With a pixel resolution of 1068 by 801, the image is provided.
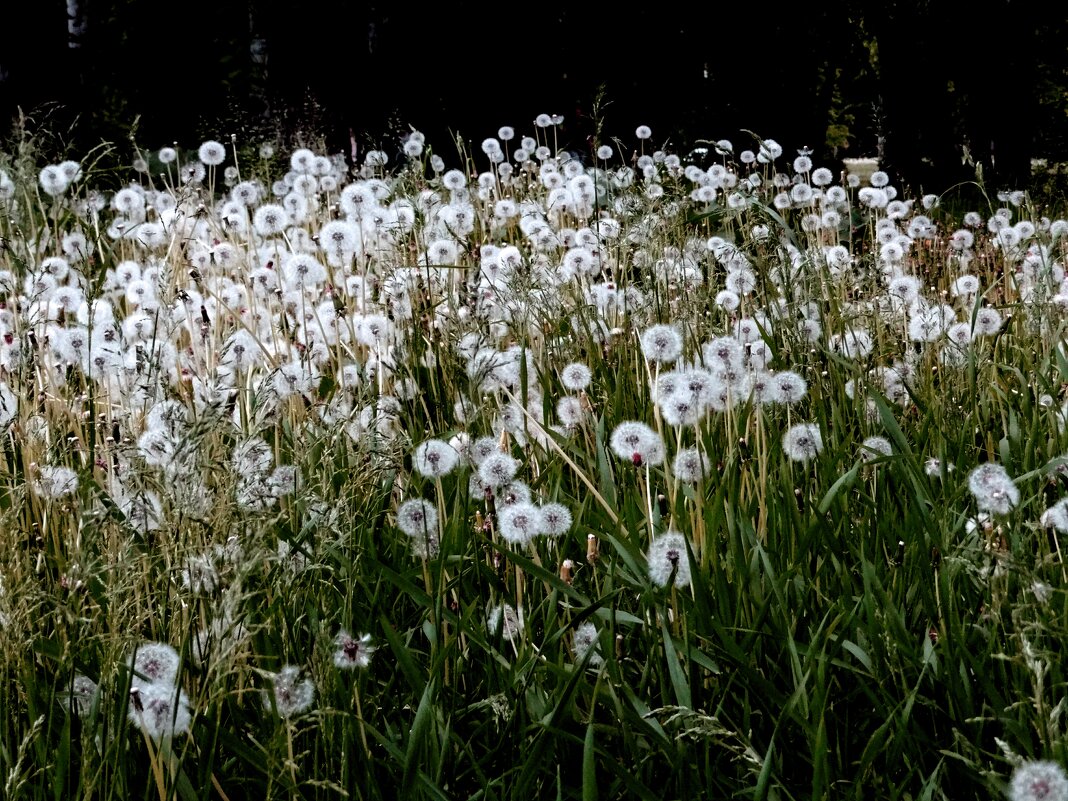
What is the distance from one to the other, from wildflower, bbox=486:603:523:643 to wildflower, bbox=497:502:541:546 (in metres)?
0.11

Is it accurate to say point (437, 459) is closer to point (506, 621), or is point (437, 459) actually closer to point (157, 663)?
point (506, 621)

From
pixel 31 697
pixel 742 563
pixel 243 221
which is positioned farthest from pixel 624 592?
pixel 243 221

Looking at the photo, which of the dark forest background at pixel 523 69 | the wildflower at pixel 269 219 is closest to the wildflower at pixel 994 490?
the wildflower at pixel 269 219

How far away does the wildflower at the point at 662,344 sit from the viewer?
2180mm

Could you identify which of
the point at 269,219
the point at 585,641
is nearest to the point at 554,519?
the point at 585,641

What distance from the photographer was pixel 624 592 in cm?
187

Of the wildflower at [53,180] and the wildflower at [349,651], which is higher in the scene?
the wildflower at [53,180]

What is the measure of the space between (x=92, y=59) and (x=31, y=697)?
9.70 meters

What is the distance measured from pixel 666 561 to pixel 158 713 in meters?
0.76

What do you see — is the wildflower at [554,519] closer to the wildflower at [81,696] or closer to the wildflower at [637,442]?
the wildflower at [637,442]

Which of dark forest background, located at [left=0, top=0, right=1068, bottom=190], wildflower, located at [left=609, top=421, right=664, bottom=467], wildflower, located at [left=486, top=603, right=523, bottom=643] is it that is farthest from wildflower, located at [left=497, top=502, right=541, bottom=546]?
dark forest background, located at [left=0, top=0, right=1068, bottom=190]

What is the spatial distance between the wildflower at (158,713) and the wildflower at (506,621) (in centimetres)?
52

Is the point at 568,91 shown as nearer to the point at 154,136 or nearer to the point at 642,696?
the point at 154,136

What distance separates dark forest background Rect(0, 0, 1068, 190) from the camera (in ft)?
29.6
